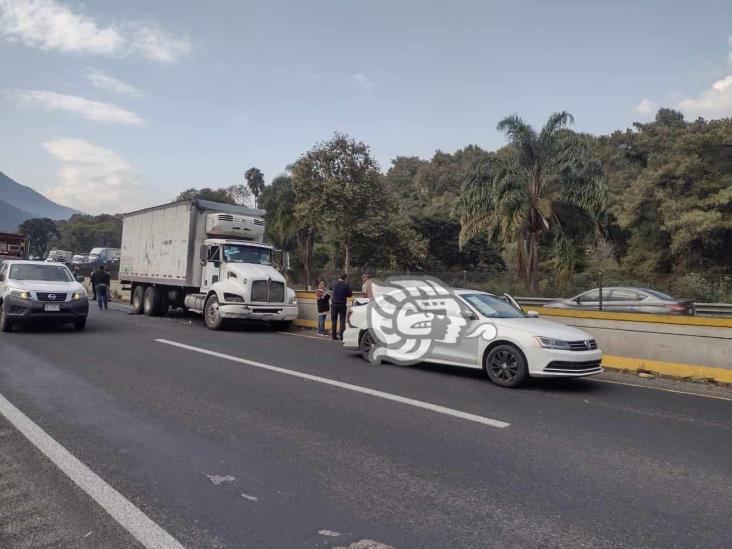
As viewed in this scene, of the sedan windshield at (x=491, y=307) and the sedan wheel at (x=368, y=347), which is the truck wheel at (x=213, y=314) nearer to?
the sedan wheel at (x=368, y=347)

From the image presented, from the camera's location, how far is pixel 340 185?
30984 mm

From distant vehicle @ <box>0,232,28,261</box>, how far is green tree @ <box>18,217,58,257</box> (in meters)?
80.3

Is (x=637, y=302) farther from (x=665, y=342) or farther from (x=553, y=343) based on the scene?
(x=553, y=343)

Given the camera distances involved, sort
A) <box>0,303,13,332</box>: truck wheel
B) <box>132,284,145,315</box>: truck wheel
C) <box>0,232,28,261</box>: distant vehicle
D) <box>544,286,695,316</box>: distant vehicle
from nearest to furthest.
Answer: <box>0,303,13,332</box>: truck wheel
<box>544,286,695,316</box>: distant vehicle
<box>132,284,145,315</box>: truck wheel
<box>0,232,28,261</box>: distant vehicle

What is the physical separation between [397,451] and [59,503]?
2705 mm

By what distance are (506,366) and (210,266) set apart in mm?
9992

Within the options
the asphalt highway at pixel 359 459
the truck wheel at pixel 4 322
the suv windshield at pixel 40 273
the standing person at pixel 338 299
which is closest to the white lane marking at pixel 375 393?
the asphalt highway at pixel 359 459

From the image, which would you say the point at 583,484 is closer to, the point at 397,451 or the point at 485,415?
the point at 397,451

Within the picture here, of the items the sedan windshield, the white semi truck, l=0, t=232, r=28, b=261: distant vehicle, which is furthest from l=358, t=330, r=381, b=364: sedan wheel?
l=0, t=232, r=28, b=261: distant vehicle

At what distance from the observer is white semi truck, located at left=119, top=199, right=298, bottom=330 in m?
14.7

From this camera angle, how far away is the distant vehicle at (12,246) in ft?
92.1

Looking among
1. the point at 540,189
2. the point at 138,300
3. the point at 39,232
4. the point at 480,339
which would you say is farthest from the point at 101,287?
the point at 39,232

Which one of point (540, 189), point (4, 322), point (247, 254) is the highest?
point (540, 189)

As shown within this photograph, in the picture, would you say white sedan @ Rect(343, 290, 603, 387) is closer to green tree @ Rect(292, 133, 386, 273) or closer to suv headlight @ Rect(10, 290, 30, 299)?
suv headlight @ Rect(10, 290, 30, 299)
